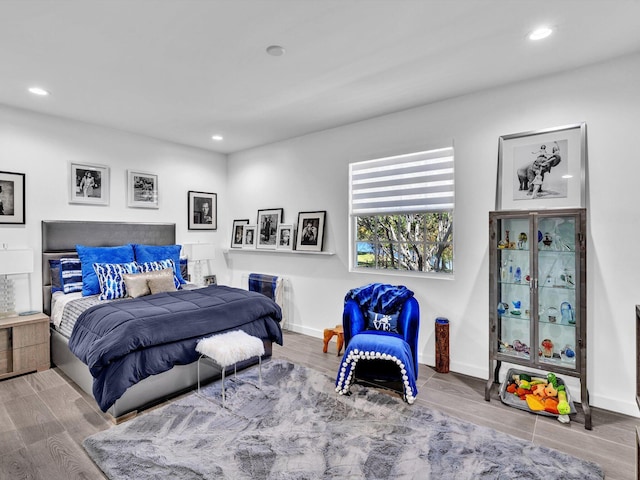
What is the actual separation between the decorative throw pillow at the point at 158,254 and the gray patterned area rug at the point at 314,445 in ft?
6.34

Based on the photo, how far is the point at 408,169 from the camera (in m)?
3.84

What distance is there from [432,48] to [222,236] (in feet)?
13.9

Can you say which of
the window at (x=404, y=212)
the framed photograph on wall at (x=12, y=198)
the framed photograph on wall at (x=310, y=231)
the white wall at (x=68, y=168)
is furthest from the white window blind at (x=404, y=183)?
the framed photograph on wall at (x=12, y=198)

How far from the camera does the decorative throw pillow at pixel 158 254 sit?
4305 mm

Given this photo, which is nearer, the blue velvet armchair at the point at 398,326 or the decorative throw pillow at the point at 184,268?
the blue velvet armchair at the point at 398,326

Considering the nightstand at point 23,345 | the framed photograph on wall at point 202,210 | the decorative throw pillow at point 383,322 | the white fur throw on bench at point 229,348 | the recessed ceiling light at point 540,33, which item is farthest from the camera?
the framed photograph on wall at point 202,210

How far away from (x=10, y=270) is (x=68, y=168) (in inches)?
51.8

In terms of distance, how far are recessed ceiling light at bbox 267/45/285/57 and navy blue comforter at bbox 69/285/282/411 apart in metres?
2.18

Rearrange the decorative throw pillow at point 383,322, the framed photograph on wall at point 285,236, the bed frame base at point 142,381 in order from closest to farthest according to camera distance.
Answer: the bed frame base at point 142,381, the decorative throw pillow at point 383,322, the framed photograph on wall at point 285,236

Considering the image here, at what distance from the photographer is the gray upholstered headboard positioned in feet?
12.8

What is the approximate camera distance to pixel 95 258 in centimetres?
390

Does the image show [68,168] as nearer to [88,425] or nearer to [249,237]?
[249,237]

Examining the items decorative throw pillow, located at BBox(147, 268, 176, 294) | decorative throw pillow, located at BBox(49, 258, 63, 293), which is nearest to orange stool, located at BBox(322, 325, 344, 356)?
decorative throw pillow, located at BBox(147, 268, 176, 294)

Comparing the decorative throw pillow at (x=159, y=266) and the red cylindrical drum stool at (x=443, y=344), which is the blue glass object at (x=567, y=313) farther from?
the decorative throw pillow at (x=159, y=266)
